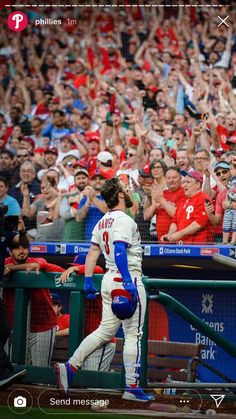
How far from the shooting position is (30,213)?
31.9ft

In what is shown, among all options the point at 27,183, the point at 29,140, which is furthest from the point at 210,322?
the point at 29,140

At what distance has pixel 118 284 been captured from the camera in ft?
19.9

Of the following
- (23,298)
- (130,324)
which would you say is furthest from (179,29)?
(130,324)

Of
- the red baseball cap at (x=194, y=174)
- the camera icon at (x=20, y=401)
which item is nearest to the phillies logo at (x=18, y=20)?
the red baseball cap at (x=194, y=174)

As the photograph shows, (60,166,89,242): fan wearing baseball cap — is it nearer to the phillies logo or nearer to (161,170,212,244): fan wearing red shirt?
(161,170,212,244): fan wearing red shirt

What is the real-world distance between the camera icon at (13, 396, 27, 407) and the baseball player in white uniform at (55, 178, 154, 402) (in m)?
0.43

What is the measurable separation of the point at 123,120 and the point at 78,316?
4.74 m

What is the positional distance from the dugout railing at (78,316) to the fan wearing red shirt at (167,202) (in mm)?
1671

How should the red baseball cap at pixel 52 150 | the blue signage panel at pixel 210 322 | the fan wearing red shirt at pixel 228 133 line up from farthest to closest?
the red baseball cap at pixel 52 150 → the fan wearing red shirt at pixel 228 133 → the blue signage panel at pixel 210 322

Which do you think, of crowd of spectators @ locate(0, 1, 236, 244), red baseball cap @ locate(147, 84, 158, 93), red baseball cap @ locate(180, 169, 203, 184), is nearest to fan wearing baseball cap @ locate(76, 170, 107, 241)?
crowd of spectators @ locate(0, 1, 236, 244)

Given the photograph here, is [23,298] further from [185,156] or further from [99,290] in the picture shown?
[185,156]

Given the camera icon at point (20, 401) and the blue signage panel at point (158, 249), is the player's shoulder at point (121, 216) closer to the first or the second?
the camera icon at point (20, 401)

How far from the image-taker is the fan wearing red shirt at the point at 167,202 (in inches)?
338

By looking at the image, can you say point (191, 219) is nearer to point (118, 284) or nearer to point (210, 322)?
point (210, 322)
